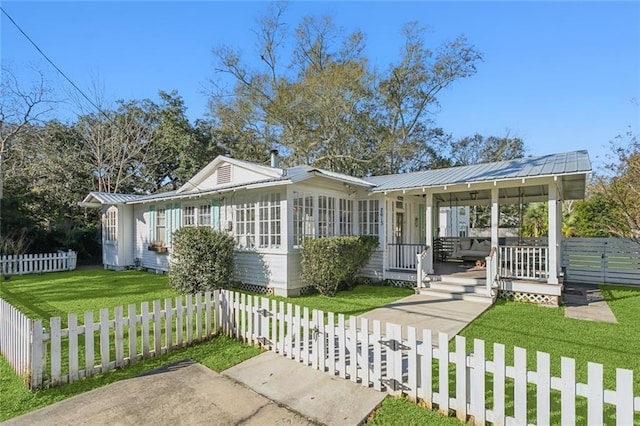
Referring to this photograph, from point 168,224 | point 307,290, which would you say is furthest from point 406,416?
point 168,224

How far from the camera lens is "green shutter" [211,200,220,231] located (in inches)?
417

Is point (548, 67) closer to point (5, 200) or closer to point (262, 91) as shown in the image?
point (262, 91)

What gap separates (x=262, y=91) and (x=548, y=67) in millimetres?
16226

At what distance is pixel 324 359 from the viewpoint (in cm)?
391

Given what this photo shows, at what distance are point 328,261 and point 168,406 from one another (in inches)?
211

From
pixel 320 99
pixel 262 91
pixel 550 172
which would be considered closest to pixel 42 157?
pixel 262 91

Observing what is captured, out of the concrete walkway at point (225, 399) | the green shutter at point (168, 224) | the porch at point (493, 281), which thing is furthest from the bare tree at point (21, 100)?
the porch at point (493, 281)

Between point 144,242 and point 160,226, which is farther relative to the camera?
point 144,242

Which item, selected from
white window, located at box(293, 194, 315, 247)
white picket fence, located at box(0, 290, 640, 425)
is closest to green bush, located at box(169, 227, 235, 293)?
white window, located at box(293, 194, 315, 247)

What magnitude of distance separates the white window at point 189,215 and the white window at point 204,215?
14.8 inches

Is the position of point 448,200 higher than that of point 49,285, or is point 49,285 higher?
point 448,200

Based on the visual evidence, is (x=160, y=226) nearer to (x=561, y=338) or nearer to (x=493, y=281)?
(x=493, y=281)

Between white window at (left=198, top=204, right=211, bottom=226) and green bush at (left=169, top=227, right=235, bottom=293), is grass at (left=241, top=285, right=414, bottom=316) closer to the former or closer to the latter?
green bush at (left=169, top=227, right=235, bottom=293)

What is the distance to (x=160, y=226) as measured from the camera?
13.1 meters
